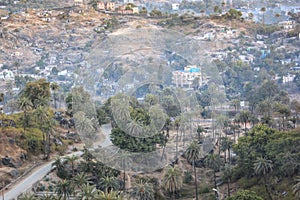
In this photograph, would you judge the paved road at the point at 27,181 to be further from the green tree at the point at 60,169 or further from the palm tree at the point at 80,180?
the palm tree at the point at 80,180

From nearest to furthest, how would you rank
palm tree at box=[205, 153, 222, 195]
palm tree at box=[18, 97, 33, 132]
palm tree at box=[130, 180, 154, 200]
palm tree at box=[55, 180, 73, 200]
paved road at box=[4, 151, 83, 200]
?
palm tree at box=[55, 180, 73, 200]
paved road at box=[4, 151, 83, 200]
palm tree at box=[130, 180, 154, 200]
palm tree at box=[205, 153, 222, 195]
palm tree at box=[18, 97, 33, 132]

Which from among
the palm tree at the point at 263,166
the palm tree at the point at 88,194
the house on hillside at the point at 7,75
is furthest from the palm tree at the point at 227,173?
the house on hillside at the point at 7,75

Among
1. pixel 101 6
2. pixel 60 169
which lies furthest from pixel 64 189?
pixel 101 6

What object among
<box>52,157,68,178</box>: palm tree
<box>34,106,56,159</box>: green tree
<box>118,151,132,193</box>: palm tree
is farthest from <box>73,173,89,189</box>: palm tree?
<box>34,106,56,159</box>: green tree

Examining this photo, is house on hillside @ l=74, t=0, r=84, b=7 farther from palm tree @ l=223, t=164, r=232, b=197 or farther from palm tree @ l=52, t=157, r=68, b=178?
palm tree @ l=52, t=157, r=68, b=178

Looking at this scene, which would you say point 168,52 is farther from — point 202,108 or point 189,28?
point 189,28
